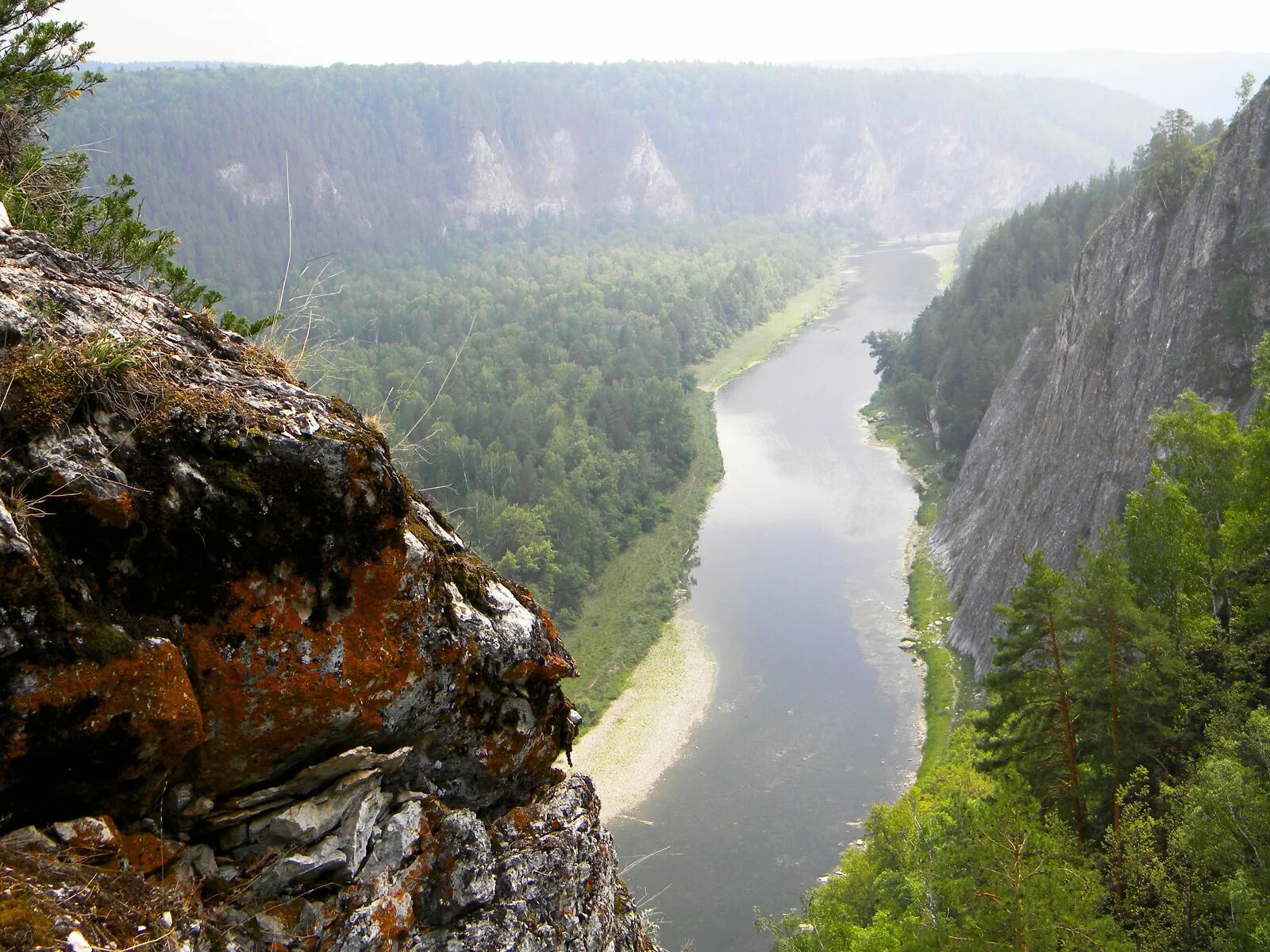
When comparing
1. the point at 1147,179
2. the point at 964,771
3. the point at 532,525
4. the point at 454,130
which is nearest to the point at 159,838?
the point at 964,771

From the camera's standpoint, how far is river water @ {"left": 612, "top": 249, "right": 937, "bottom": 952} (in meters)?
28.5

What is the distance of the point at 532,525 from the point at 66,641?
41884 mm

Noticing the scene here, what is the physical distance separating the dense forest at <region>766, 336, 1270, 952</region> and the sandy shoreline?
12.9m

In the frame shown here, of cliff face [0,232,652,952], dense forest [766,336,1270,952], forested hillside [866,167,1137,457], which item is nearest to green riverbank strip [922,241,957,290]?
forested hillside [866,167,1137,457]

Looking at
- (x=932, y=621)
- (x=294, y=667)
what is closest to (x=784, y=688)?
(x=932, y=621)

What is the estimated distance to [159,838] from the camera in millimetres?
5031

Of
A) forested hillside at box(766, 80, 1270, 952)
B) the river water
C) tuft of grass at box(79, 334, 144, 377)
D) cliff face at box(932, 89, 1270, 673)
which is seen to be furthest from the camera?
the river water

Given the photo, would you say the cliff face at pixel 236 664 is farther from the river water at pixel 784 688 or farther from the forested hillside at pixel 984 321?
the forested hillside at pixel 984 321

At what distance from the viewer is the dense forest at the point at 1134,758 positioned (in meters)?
11.0

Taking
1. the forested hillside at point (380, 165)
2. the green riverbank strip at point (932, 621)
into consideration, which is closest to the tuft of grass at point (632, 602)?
the green riverbank strip at point (932, 621)

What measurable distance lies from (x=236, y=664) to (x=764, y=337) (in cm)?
9460

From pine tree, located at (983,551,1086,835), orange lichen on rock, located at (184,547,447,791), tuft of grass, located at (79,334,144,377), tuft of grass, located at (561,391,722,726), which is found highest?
tuft of grass, located at (79,334,144,377)

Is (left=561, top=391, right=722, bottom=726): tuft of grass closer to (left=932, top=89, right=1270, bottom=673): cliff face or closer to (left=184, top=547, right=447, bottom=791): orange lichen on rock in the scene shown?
(left=932, top=89, right=1270, bottom=673): cliff face

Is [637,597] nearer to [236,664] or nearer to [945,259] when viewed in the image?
[236,664]
